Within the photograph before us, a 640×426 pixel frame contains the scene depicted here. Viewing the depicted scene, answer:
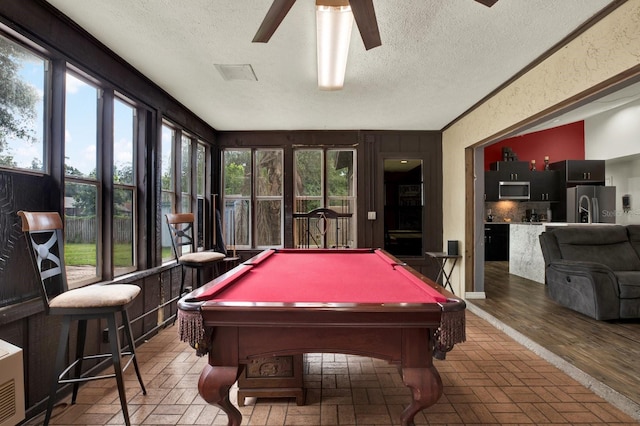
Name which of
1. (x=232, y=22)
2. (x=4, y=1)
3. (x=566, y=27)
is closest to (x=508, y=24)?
(x=566, y=27)

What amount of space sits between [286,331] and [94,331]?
2056 millimetres

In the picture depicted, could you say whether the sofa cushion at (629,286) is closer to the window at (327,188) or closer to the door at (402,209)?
the door at (402,209)

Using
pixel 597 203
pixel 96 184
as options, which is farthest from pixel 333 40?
pixel 597 203

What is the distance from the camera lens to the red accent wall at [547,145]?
8164mm

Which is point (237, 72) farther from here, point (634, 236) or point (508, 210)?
point (508, 210)

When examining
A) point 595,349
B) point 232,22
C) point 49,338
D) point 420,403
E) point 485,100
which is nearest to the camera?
point 420,403

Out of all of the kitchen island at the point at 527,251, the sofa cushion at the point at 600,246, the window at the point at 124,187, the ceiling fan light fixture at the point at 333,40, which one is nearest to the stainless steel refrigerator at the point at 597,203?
Answer: the kitchen island at the point at 527,251

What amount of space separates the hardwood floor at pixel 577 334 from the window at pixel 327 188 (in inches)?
90.6

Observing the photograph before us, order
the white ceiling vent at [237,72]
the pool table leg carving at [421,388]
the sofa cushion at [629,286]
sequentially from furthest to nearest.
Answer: the sofa cushion at [629,286] → the white ceiling vent at [237,72] → the pool table leg carving at [421,388]

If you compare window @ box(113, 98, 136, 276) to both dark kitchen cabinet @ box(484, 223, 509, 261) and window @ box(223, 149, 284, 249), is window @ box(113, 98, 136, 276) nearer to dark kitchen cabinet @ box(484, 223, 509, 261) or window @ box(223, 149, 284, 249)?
window @ box(223, 149, 284, 249)

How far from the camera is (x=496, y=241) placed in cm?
773

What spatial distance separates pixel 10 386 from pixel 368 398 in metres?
1.99

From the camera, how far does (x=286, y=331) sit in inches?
53.9

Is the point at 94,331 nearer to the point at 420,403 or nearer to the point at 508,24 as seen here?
the point at 420,403
